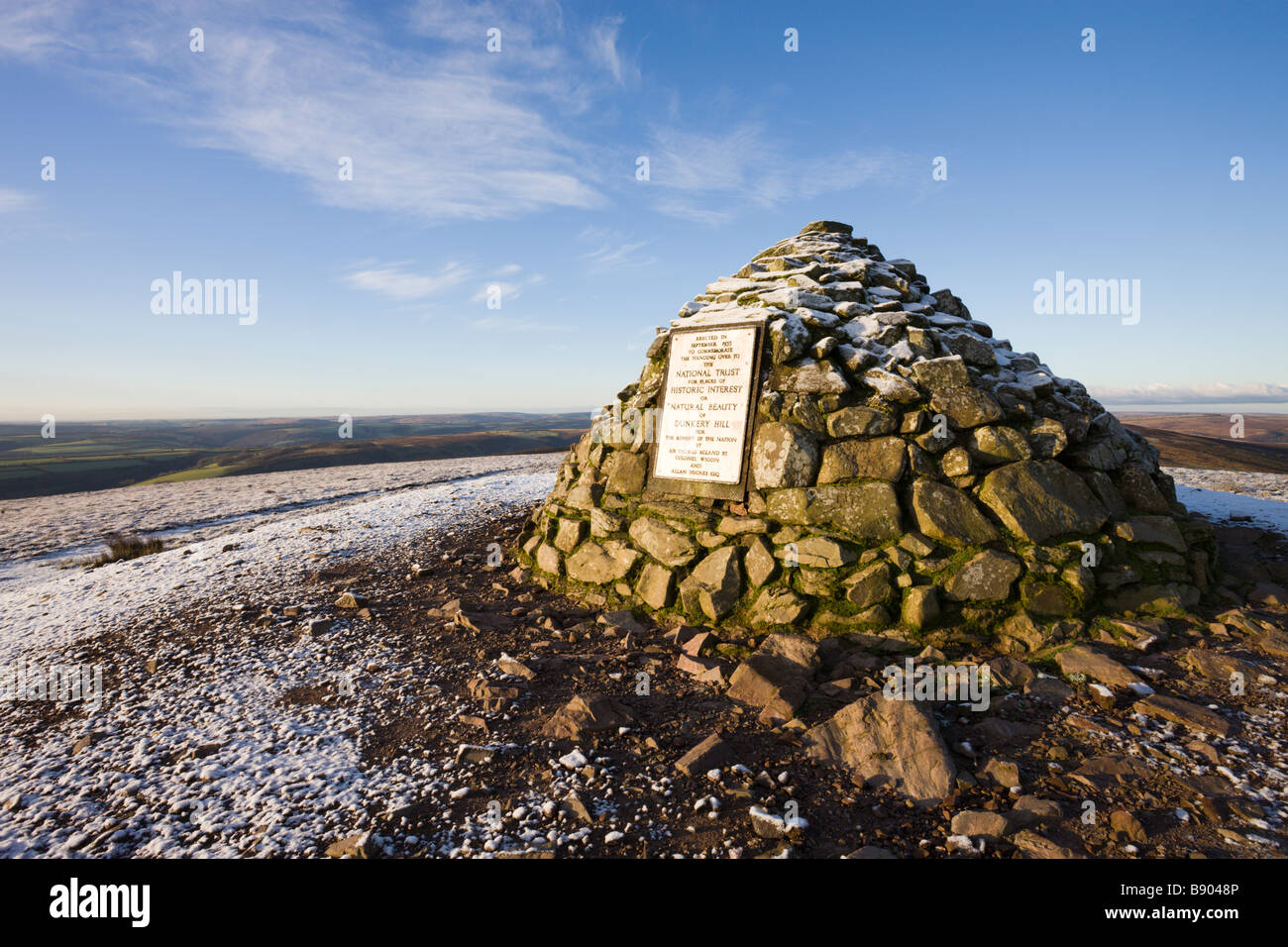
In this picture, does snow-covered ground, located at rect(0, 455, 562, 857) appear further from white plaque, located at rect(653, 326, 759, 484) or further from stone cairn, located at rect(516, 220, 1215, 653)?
white plaque, located at rect(653, 326, 759, 484)

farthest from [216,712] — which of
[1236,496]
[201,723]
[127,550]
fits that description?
[1236,496]

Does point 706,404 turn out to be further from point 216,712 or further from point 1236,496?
point 1236,496

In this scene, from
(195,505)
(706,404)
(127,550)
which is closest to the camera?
(706,404)

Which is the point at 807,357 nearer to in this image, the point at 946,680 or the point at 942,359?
the point at 942,359

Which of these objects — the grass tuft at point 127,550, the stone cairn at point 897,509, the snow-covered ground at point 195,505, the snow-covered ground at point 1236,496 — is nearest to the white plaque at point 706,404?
the stone cairn at point 897,509

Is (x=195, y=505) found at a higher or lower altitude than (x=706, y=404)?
lower

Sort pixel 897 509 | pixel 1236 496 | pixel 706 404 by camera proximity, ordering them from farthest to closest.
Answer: pixel 1236 496, pixel 706 404, pixel 897 509

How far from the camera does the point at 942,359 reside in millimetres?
6832

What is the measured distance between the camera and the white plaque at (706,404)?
7246 millimetres

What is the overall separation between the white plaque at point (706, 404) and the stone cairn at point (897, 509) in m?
0.22

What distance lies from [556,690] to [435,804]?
1.69 meters

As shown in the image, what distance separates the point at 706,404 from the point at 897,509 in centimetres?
275

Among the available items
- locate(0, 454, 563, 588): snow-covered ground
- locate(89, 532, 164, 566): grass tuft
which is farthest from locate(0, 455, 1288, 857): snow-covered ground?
locate(0, 454, 563, 588): snow-covered ground

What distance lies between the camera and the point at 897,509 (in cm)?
623
